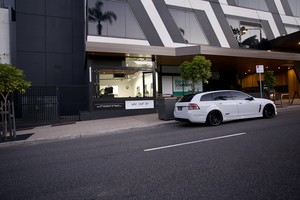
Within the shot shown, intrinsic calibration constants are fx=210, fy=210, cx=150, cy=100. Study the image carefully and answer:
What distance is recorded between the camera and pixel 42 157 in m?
6.05

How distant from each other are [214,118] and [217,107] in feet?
1.64

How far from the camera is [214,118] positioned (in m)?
9.22

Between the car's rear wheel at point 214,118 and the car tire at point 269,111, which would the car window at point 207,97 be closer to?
the car's rear wheel at point 214,118

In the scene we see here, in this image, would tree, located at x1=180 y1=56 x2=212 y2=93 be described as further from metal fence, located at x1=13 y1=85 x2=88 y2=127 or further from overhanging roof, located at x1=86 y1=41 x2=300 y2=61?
metal fence, located at x1=13 y1=85 x2=88 y2=127

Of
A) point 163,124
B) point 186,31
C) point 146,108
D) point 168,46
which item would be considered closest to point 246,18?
point 186,31

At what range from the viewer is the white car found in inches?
357

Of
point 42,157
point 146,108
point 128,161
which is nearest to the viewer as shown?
point 128,161

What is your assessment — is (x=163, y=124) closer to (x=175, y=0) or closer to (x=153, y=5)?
(x=153, y=5)

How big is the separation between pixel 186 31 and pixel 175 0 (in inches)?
106

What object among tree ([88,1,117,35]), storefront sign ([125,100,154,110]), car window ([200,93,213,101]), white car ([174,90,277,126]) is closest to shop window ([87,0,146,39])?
tree ([88,1,117,35])

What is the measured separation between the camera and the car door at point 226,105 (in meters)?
9.33

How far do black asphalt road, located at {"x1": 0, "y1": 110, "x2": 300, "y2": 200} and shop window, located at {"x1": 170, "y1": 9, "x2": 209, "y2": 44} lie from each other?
12.7m

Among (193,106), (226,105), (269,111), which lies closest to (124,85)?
(193,106)

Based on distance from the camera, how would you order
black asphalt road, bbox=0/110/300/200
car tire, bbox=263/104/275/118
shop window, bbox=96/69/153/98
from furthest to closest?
shop window, bbox=96/69/153/98
car tire, bbox=263/104/275/118
black asphalt road, bbox=0/110/300/200
